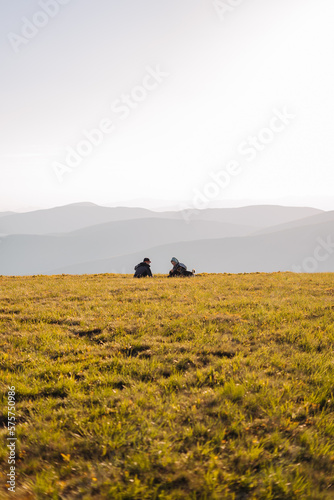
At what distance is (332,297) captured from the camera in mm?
13023

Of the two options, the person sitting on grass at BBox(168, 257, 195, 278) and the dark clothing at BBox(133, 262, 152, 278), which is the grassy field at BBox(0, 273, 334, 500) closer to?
the dark clothing at BBox(133, 262, 152, 278)

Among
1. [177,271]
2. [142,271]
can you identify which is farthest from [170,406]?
[177,271]

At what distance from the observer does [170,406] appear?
16.3 feet

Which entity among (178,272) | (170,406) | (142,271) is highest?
(142,271)

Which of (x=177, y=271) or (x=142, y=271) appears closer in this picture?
(x=142, y=271)

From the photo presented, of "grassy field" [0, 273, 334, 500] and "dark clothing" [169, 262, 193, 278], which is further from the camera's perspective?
"dark clothing" [169, 262, 193, 278]

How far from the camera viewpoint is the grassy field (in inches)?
142

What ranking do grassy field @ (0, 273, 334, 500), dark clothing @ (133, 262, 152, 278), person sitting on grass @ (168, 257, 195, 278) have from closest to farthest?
grassy field @ (0, 273, 334, 500) < dark clothing @ (133, 262, 152, 278) < person sitting on grass @ (168, 257, 195, 278)

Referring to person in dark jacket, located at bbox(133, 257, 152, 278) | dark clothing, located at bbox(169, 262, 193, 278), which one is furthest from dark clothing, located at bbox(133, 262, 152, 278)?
dark clothing, located at bbox(169, 262, 193, 278)

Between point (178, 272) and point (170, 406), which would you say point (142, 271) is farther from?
point (170, 406)

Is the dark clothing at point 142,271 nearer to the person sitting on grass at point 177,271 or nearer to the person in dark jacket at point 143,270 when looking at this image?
the person in dark jacket at point 143,270

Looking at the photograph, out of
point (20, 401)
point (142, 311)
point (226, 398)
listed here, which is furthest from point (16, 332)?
point (226, 398)

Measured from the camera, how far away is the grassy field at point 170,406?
361 centimetres

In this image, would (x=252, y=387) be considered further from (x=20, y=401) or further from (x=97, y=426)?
(x=20, y=401)
